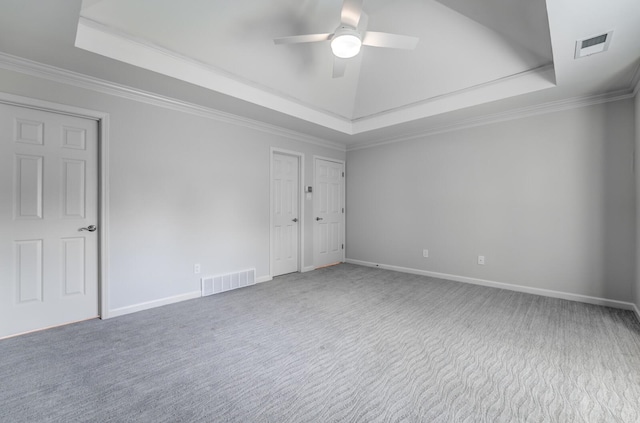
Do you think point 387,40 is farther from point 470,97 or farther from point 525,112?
point 525,112

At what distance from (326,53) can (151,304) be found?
3.61 m

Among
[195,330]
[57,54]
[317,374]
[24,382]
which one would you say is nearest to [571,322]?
[317,374]

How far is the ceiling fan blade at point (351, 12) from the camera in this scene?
2154 millimetres

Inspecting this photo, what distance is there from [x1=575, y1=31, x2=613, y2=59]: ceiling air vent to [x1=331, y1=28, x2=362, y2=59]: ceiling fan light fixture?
176 centimetres

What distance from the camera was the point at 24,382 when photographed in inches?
73.7

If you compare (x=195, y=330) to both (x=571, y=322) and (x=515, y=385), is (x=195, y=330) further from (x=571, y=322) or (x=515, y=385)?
(x=571, y=322)

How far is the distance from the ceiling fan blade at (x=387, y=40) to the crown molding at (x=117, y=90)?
2.18 meters

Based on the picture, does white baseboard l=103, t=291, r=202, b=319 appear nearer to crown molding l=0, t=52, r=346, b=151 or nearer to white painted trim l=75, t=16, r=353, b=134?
crown molding l=0, t=52, r=346, b=151

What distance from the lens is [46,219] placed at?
269cm

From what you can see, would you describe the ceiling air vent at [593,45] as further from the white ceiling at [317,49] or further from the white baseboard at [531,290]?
the white baseboard at [531,290]

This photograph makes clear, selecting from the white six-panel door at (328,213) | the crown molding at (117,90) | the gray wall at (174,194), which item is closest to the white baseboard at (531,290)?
the white six-panel door at (328,213)

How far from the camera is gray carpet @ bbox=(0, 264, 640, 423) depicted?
1.63 meters

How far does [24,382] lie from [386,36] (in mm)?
3715

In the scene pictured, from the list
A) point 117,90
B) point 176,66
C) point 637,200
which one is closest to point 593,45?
point 637,200
